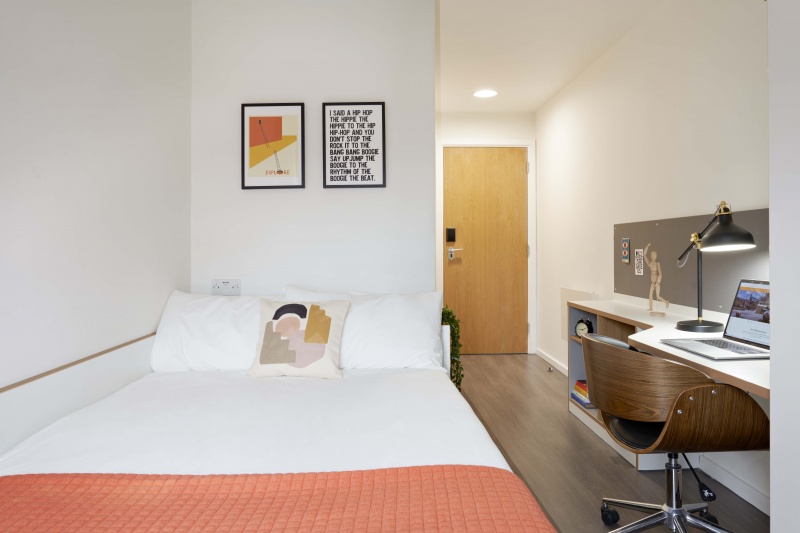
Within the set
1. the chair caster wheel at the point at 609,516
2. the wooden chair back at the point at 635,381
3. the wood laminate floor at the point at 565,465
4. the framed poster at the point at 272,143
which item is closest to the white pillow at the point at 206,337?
the framed poster at the point at 272,143

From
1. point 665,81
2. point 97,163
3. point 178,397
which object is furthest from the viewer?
point 665,81

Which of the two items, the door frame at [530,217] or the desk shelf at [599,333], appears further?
the door frame at [530,217]

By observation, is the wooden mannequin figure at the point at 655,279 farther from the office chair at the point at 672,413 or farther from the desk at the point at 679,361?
the office chair at the point at 672,413

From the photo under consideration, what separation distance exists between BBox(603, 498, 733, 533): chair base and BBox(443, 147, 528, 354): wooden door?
10.6 feet

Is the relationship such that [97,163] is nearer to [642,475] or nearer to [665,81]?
[642,475]

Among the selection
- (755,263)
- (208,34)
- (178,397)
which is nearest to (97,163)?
(178,397)

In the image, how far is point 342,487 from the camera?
109cm

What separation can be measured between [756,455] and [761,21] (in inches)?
72.5

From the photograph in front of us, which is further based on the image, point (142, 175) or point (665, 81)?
point (665, 81)

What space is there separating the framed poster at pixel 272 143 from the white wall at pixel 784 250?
195 centimetres

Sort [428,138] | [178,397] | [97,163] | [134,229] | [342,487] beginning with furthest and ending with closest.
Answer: [428,138] → [134,229] → [97,163] → [178,397] → [342,487]

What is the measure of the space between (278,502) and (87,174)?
1.43m

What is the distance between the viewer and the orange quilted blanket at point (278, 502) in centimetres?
93

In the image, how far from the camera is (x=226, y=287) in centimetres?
261
